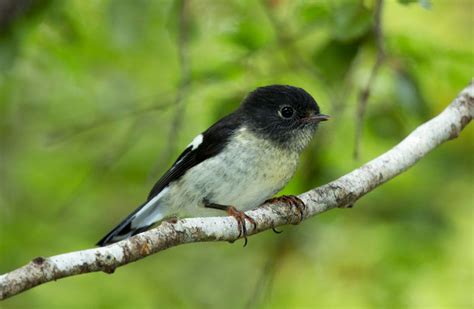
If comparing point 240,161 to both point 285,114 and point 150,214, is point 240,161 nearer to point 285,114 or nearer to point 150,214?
point 285,114

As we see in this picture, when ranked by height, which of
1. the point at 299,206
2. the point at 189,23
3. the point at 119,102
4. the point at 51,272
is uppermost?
the point at 119,102

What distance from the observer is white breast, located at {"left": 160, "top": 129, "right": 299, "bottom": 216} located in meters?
4.70

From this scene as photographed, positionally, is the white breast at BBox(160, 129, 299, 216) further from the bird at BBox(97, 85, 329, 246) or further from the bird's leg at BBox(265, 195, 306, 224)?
the bird's leg at BBox(265, 195, 306, 224)

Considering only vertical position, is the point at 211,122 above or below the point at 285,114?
above

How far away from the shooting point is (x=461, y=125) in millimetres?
4188

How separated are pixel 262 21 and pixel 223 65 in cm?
71

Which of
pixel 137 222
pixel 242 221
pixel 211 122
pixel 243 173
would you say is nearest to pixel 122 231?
pixel 137 222

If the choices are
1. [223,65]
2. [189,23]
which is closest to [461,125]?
[223,65]

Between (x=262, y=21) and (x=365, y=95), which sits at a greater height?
(x=262, y=21)

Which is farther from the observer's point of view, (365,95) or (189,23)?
(189,23)

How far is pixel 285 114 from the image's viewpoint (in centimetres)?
516

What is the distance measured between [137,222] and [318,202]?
6.06ft

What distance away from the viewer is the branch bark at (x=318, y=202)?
2965 mm

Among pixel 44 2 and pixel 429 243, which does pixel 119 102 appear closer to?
pixel 44 2
